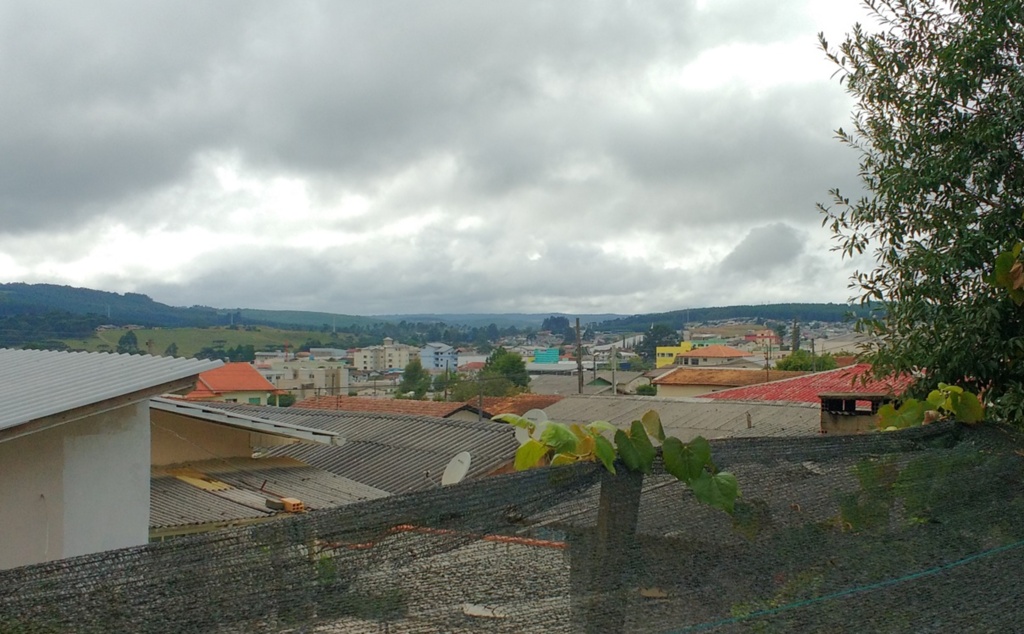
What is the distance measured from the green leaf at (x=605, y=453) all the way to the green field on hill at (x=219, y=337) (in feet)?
150

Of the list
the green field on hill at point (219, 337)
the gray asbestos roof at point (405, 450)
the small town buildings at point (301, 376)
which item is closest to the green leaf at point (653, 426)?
the gray asbestos roof at point (405, 450)

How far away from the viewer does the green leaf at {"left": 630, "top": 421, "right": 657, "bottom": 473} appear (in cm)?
226

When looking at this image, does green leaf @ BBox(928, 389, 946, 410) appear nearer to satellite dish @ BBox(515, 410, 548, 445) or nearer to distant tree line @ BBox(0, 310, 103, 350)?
satellite dish @ BBox(515, 410, 548, 445)

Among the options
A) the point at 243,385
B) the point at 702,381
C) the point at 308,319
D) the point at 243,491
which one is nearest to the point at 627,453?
the point at 243,491

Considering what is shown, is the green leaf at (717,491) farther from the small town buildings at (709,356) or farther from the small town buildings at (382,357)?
the small town buildings at (382,357)

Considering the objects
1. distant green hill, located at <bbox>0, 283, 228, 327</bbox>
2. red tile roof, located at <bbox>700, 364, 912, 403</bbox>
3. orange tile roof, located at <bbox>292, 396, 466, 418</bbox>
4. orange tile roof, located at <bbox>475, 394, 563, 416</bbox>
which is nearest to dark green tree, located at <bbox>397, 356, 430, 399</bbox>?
distant green hill, located at <bbox>0, 283, 228, 327</bbox>

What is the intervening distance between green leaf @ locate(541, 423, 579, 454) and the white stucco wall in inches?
148

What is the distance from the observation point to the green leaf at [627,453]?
224 centimetres

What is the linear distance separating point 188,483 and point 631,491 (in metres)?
8.20

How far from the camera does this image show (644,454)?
2.26 metres

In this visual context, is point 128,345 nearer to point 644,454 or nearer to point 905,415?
point 905,415

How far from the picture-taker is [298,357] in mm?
79938

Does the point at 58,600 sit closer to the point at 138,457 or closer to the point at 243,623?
the point at 243,623

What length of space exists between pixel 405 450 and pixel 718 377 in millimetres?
25830
